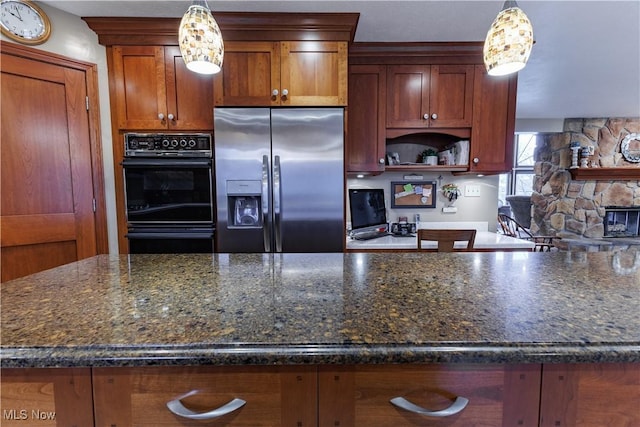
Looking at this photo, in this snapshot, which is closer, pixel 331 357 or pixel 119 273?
pixel 331 357

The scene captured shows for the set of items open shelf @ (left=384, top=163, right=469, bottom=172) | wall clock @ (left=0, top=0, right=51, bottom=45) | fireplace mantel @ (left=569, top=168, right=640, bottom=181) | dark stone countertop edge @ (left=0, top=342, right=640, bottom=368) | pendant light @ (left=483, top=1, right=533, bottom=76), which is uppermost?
wall clock @ (left=0, top=0, right=51, bottom=45)

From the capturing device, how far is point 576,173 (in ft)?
16.5

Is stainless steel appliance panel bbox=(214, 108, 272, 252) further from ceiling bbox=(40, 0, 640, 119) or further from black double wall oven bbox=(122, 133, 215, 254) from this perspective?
ceiling bbox=(40, 0, 640, 119)

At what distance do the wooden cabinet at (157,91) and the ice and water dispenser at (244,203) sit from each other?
0.54m

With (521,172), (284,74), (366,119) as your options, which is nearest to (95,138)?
(284,74)

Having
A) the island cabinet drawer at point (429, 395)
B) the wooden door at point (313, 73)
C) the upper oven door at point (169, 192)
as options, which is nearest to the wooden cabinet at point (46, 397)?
the island cabinet drawer at point (429, 395)

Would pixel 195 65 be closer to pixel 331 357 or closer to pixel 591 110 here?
pixel 331 357

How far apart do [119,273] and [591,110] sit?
6.43 meters

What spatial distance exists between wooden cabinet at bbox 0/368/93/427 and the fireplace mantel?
6618 millimetres

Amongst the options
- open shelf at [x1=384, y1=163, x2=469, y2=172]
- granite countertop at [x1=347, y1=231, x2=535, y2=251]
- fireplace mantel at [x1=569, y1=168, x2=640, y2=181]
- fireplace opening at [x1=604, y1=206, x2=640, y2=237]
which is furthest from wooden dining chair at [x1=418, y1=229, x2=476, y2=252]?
fireplace opening at [x1=604, y1=206, x2=640, y2=237]

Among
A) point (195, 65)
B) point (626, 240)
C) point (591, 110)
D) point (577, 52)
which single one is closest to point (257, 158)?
point (195, 65)

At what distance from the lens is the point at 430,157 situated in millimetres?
2766

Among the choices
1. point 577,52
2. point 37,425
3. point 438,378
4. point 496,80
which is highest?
point 577,52

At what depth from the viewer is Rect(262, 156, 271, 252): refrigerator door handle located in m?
2.07
